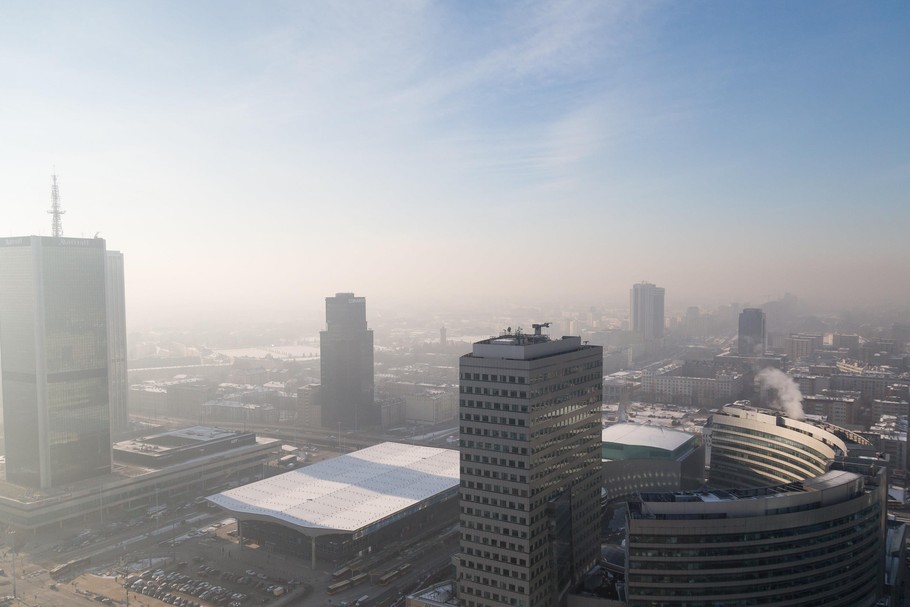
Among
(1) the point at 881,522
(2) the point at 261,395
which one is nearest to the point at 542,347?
(1) the point at 881,522

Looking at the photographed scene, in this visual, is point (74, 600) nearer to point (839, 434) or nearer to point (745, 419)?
point (745, 419)

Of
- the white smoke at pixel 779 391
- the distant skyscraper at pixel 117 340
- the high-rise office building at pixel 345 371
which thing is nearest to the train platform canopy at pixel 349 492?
the high-rise office building at pixel 345 371

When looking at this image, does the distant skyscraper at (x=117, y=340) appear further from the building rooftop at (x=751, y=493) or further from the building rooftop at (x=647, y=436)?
the building rooftop at (x=751, y=493)

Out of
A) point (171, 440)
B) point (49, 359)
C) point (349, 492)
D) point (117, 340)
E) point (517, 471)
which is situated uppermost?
point (49, 359)

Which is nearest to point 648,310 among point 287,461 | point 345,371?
point 345,371

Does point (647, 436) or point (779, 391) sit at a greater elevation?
point (779, 391)

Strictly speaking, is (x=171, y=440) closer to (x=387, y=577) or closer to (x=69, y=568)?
(x=69, y=568)
